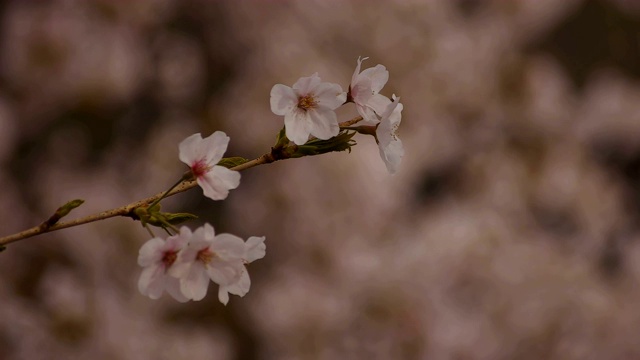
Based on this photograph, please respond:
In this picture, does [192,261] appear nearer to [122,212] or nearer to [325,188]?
[122,212]

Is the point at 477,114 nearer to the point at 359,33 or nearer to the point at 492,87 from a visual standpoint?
the point at 492,87

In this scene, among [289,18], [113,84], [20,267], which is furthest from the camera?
[289,18]

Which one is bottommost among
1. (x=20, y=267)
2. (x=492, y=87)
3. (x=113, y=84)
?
(x=20, y=267)

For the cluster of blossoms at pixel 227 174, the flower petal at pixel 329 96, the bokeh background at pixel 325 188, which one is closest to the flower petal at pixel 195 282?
the cluster of blossoms at pixel 227 174

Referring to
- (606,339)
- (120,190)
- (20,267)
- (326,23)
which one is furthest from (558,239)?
(20,267)

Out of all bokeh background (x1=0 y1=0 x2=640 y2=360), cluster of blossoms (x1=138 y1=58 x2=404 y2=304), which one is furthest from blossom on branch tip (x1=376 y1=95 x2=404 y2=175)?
bokeh background (x1=0 y1=0 x2=640 y2=360)

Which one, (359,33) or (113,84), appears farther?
(359,33)

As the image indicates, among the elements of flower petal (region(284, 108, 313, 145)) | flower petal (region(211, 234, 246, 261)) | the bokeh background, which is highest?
flower petal (region(284, 108, 313, 145))

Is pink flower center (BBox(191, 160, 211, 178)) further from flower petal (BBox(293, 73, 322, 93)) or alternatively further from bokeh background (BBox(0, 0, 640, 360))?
bokeh background (BBox(0, 0, 640, 360))
